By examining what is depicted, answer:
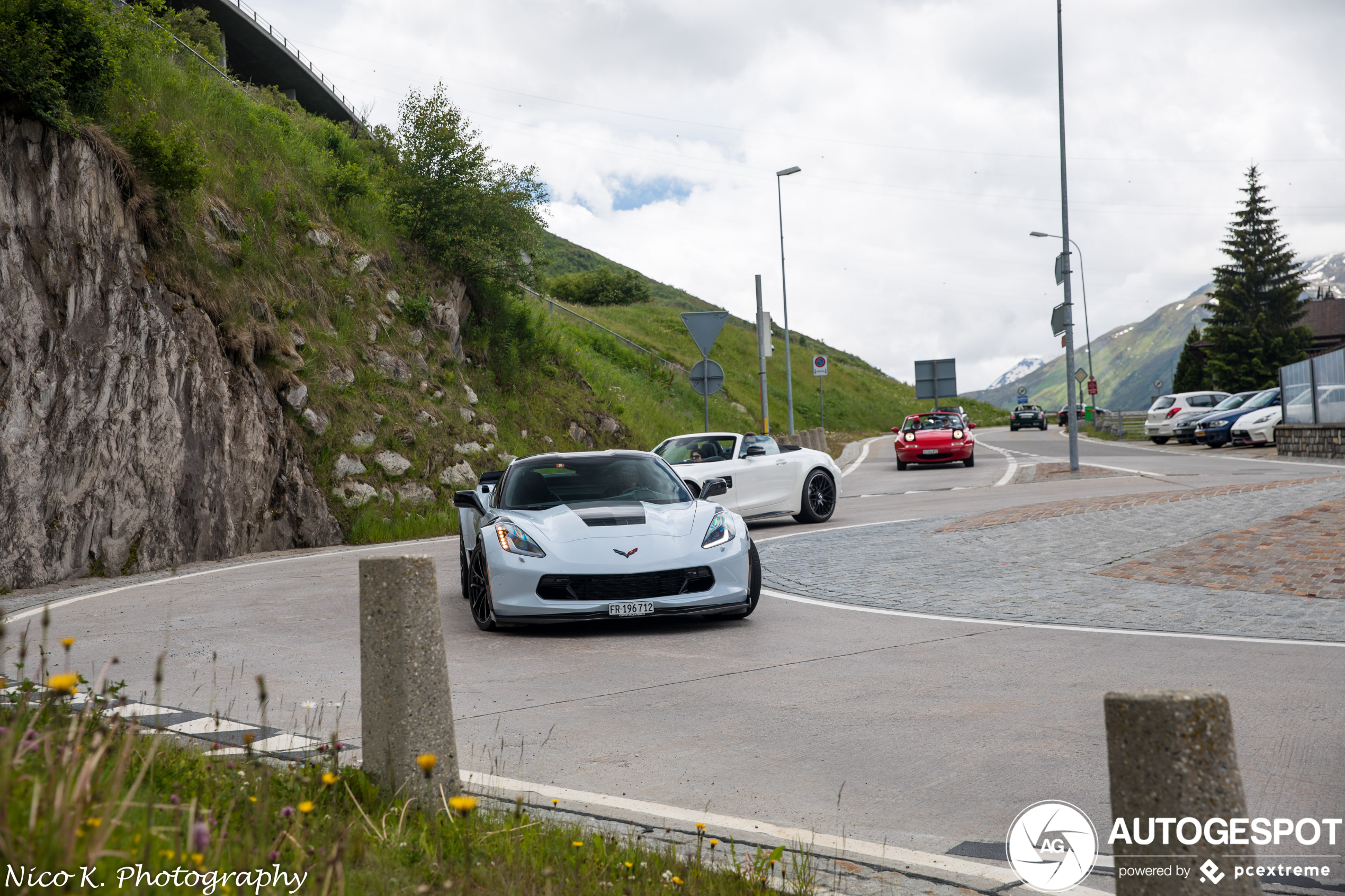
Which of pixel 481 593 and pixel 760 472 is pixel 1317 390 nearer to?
pixel 760 472

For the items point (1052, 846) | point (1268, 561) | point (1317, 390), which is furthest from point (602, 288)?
point (1052, 846)

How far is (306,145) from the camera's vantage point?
26.8 meters

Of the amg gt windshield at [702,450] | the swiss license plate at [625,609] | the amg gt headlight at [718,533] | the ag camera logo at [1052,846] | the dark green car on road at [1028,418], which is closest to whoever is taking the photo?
the ag camera logo at [1052,846]

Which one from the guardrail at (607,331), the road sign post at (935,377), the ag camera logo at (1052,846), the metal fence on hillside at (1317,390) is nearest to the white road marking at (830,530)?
the ag camera logo at (1052,846)

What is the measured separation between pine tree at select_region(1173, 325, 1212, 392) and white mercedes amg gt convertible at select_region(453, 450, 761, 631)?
74513 millimetres

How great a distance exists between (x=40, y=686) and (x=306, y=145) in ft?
77.5

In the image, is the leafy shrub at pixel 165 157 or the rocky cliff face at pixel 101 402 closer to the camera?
the rocky cliff face at pixel 101 402

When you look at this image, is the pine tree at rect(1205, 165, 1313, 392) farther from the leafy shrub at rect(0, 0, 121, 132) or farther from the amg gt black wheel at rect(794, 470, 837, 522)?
the leafy shrub at rect(0, 0, 121, 132)

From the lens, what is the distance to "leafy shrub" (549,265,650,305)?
302ft

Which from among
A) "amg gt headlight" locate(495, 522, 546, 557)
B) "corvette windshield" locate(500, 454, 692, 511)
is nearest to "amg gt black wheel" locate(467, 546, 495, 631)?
"amg gt headlight" locate(495, 522, 546, 557)

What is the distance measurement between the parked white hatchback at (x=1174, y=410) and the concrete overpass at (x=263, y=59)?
37.9 meters

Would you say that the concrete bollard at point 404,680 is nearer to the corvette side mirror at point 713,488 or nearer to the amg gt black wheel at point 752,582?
the amg gt black wheel at point 752,582

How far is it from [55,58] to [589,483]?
1121 centimetres

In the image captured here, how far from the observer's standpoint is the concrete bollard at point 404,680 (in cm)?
368
